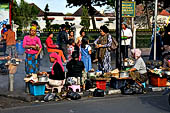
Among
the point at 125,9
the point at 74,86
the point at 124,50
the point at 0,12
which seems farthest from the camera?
the point at 0,12

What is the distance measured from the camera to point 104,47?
37.9 feet

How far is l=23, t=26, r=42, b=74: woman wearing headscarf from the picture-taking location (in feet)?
34.8

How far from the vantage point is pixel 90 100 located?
9023 millimetres

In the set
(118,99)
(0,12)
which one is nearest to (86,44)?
(118,99)

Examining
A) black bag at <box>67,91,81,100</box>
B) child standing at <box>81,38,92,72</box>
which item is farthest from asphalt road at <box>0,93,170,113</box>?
child standing at <box>81,38,92,72</box>

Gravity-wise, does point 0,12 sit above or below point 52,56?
above

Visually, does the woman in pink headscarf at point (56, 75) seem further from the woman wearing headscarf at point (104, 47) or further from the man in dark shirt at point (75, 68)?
the woman wearing headscarf at point (104, 47)

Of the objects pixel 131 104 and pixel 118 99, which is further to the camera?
pixel 118 99

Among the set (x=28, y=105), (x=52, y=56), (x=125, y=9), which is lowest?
(x=28, y=105)

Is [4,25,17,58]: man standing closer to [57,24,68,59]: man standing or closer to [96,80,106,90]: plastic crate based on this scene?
[57,24,68,59]: man standing

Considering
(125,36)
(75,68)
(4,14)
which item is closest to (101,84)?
(75,68)

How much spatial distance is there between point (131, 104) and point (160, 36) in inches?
374

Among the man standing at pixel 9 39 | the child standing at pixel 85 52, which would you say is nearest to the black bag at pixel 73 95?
the child standing at pixel 85 52

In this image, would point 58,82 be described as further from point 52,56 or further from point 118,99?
point 118,99
